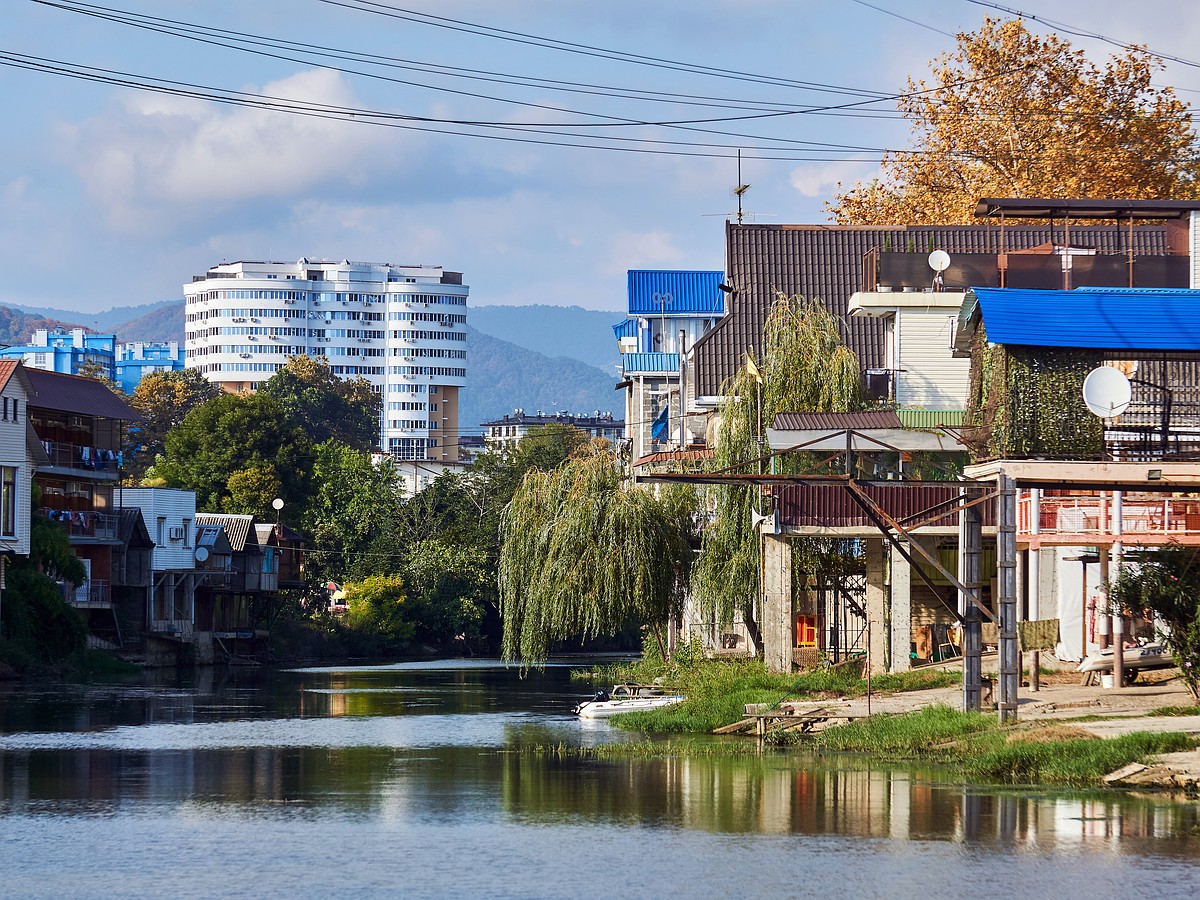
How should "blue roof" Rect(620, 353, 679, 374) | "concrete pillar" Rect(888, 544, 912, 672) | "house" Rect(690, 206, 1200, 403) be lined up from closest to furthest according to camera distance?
"concrete pillar" Rect(888, 544, 912, 672)
"house" Rect(690, 206, 1200, 403)
"blue roof" Rect(620, 353, 679, 374)

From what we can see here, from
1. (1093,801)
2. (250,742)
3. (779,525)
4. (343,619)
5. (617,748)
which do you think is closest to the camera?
(1093,801)

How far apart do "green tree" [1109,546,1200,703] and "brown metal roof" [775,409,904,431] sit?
844cm

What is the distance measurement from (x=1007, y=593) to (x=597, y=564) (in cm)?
1881

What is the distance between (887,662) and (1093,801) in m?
18.0

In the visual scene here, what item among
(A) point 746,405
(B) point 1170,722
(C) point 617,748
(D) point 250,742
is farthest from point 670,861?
(A) point 746,405

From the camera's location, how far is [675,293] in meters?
73.1

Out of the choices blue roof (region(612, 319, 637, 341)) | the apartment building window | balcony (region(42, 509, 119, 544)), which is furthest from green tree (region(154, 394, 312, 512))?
the apartment building window

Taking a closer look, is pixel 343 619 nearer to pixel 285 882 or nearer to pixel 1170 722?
pixel 1170 722

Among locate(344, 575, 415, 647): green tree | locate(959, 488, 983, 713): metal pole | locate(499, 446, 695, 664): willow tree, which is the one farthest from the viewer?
locate(344, 575, 415, 647): green tree

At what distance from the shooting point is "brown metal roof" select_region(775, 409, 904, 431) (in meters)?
39.9

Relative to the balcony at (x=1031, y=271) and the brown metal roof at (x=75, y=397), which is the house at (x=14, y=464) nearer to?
the brown metal roof at (x=75, y=397)

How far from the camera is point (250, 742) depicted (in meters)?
37.5

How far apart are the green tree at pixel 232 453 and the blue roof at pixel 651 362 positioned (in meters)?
32.6

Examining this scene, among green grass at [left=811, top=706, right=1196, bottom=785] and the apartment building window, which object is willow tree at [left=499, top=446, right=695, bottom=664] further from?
the apartment building window
